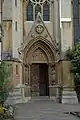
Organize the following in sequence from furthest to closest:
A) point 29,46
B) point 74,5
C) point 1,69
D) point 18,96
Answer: point 74,5
point 29,46
point 18,96
point 1,69

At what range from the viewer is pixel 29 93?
2277 centimetres

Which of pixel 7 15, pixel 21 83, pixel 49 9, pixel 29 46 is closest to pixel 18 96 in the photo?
pixel 21 83

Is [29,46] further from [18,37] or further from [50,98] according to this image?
[50,98]

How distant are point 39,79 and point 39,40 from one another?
363 centimetres

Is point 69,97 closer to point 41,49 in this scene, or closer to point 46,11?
→ point 41,49

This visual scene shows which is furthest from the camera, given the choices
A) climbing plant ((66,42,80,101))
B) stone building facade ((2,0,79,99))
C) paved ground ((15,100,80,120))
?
stone building facade ((2,0,79,99))

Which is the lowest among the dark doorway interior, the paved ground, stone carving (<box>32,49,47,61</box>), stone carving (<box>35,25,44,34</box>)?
the paved ground

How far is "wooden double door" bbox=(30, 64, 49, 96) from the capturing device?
23.9 m

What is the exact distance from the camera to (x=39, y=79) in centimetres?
2422

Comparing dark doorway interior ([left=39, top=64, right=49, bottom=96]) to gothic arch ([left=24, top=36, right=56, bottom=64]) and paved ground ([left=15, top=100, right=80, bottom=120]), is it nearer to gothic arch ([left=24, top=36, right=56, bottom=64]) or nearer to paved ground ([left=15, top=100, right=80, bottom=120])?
gothic arch ([left=24, top=36, right=56, bottom=64])

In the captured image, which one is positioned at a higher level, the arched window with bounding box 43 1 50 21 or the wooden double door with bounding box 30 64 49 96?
the arched window with bounding box 43 1 50 21

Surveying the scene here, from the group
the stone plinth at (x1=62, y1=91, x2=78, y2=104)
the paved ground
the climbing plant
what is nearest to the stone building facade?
the climbing plant

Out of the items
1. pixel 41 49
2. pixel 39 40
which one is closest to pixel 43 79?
pixel 41 49

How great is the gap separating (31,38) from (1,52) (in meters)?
3.00
